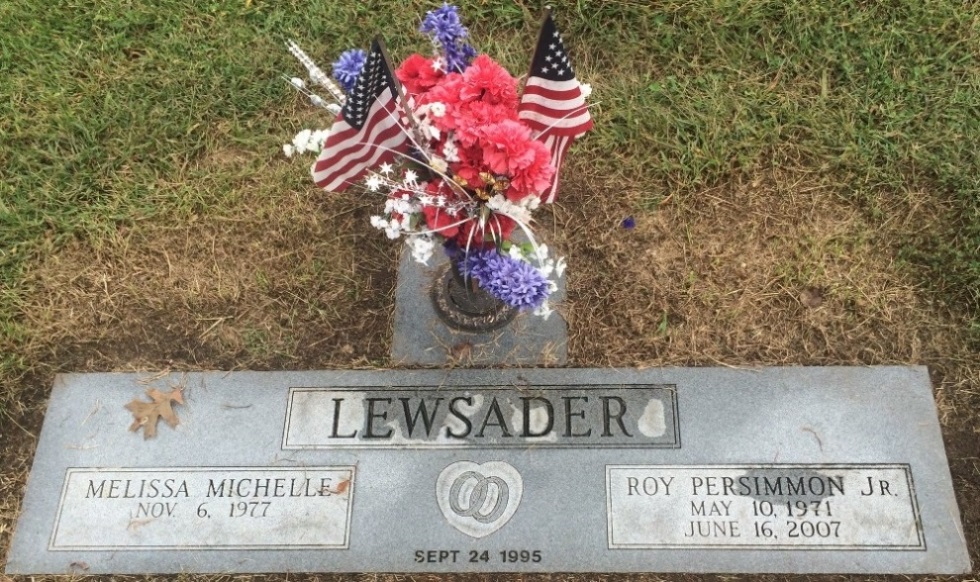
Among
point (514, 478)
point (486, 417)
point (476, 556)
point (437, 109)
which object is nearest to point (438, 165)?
point (437, 109)

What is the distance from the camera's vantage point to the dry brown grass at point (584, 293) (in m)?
3.29

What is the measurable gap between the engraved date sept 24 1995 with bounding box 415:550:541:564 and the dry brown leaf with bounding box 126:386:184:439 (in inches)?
53.9

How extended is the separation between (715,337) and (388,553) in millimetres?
1824

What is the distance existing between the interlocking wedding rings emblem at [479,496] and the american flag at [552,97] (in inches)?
58.1

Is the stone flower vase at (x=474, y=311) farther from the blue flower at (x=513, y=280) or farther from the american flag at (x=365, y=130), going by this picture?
the american flag at (x=365, y=130)

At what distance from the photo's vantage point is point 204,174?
3.84 metres

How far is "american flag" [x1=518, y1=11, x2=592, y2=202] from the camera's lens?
2.11 meters

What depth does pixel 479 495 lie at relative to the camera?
121 inches

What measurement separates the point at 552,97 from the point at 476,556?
6.51 feet

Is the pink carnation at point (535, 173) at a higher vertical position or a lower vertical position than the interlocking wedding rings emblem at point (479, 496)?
higher

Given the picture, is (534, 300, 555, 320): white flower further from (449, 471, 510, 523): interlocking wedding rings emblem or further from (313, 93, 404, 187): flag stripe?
(313, 93, 404, 187): flag stripe

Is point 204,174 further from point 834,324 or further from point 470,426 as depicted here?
point 834,324

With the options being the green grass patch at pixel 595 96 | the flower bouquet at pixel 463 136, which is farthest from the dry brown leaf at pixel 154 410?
the flower bouquet at pixel 463 136

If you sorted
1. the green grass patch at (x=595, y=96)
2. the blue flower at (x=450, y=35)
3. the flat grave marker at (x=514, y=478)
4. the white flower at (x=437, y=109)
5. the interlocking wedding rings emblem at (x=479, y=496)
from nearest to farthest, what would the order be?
the white flower at (x=437, y=109) → the blue flower at (x=450, y=35) → the flat grave marker at (x=514, y=478) → the interlocking wedding rings emblem at (x=479, y=496) → the green grass patch at (x=595, y=96)
